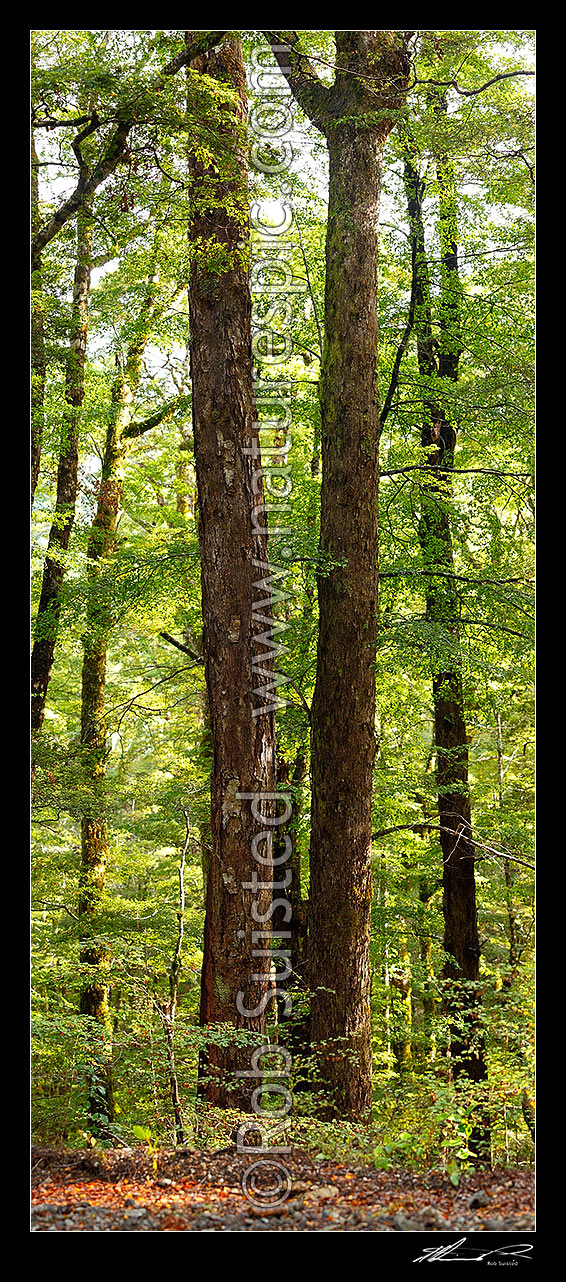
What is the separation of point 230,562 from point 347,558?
0.82m

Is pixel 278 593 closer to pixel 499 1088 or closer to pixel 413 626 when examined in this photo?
pixel 413 626

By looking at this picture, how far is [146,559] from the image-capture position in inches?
203

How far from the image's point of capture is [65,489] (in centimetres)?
580

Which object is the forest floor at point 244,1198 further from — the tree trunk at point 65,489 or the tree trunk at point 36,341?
the tree trunk at point 36,341

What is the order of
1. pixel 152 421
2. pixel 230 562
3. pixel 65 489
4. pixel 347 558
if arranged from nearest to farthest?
1. pixel 230 562
2. pixel 347 558
3. pixel 65 489
4. pixel 152 421

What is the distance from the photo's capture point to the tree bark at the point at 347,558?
14.2 ft

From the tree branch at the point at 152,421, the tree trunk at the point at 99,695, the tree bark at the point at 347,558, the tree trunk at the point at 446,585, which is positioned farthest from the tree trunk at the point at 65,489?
the tree trunk at the point at 446,585

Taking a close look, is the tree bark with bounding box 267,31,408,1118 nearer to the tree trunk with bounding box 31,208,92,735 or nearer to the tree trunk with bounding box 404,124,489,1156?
the tree trunk with bounding box 404,124,489,1156

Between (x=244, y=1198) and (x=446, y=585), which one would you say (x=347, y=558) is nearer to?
(x=446, y=585)

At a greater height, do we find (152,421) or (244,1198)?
(152,421)

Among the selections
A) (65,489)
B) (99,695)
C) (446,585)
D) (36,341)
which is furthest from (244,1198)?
(65,489)

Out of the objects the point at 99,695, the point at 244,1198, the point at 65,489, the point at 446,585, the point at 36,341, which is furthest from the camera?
the point at 99,695
